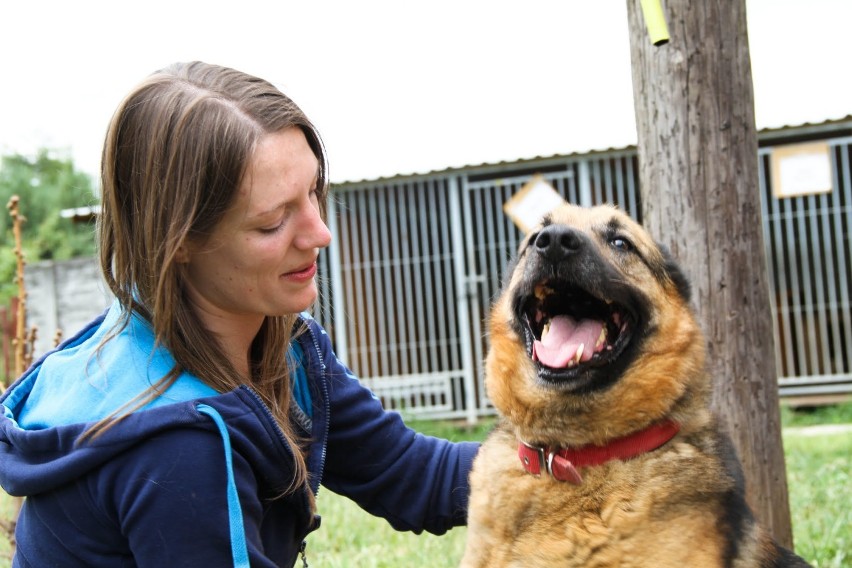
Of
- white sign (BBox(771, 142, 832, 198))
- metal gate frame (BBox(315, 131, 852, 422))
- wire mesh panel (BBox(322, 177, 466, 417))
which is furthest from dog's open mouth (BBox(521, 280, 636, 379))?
wire mesh panel (BBox(322, 177, 466, 417))

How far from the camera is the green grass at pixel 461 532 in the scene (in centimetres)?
394

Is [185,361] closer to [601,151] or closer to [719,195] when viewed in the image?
[719,195]

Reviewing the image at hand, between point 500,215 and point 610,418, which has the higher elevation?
point 500,215

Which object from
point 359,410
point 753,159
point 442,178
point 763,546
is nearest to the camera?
point 763,546

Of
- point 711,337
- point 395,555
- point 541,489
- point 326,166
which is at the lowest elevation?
point 395,555

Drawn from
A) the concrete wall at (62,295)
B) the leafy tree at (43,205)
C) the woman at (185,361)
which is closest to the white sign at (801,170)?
the woman at (185,361)

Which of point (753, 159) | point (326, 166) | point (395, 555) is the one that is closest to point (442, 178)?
point (395, 555)

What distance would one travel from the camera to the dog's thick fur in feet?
7.06

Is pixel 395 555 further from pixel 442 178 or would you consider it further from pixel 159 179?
pixel 442 178

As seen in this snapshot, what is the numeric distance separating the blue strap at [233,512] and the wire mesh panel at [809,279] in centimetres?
759

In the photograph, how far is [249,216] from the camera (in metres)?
2.01

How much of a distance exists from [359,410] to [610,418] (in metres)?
0.78

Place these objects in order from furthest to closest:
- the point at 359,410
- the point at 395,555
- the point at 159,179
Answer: the point at 395,555
the point at 359,410
the point at 159,179

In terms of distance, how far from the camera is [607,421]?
2344 mm
